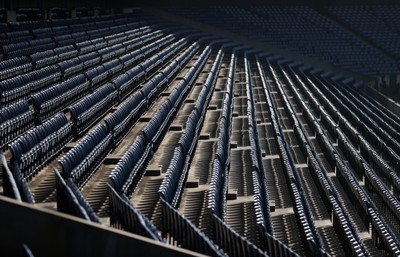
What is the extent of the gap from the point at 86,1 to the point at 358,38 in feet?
45.2

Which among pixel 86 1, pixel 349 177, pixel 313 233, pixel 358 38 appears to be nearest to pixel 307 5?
pixel 358 38

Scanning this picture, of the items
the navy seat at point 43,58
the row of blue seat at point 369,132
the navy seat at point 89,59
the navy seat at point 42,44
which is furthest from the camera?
the navy seat at point 42,44

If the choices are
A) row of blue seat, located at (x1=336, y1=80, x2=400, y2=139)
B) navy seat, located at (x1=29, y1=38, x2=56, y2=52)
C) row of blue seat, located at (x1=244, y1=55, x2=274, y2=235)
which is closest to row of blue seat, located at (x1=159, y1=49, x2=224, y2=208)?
row of blue seat, located at (x1=244, y1=55, x2=274, y2=235)

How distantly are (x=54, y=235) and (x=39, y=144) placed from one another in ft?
11.3

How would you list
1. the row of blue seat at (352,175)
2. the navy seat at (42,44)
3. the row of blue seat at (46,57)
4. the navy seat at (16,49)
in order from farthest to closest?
the navy seat at (42,44) → the navy seat at (16,49) → the row of blue seat at (46,57) → the row of blue seat at (352,175)

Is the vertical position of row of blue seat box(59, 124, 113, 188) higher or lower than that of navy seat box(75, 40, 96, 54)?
higher

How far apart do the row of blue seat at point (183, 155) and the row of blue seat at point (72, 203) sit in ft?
3.92

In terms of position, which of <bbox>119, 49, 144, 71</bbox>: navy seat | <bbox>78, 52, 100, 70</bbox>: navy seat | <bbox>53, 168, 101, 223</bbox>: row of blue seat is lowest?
<bbox>119, 49, 144, 71</bbox>: navy seat

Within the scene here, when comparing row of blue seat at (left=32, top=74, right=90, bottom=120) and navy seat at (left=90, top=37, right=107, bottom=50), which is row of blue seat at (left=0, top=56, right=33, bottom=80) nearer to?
row of blue seat at (left=32, top=74, right=90, bottom=120)

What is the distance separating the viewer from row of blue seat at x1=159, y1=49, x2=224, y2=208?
8898 millimetres

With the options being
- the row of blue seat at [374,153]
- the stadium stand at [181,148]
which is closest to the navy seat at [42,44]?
the stadium stand at [181,148]

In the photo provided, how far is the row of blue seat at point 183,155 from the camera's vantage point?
8898mm

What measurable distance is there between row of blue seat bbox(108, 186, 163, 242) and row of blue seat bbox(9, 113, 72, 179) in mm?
1256

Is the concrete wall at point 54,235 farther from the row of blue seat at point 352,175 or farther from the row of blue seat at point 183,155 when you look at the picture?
the row of blue seat at point 352,175
